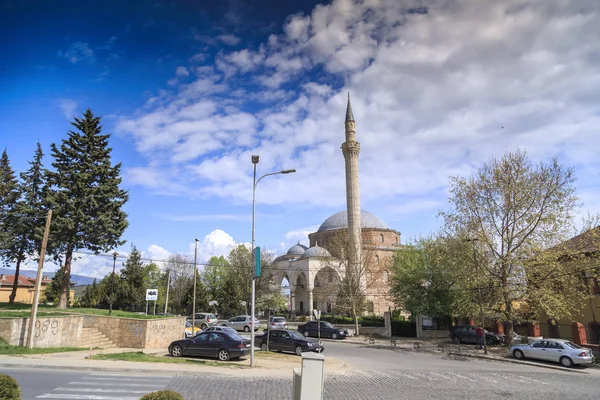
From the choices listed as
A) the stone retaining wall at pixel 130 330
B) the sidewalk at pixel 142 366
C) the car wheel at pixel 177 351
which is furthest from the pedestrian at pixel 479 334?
the stone retaining wall at pixel 130 330

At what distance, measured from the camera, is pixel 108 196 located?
29391 mm

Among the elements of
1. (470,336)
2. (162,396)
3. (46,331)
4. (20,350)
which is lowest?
(470,336)

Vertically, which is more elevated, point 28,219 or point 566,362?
point 28,219

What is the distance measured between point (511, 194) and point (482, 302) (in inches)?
304

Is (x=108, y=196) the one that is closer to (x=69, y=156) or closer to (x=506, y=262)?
(x=69, y=156)

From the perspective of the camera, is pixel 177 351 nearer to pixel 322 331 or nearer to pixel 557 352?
pixel 322 331

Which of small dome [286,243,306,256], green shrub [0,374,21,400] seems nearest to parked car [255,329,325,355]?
green shrub [0,374,21,400]

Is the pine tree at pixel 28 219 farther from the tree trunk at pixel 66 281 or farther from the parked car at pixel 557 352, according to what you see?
the parked car at pixel 557 352

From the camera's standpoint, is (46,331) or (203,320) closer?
(46,331)

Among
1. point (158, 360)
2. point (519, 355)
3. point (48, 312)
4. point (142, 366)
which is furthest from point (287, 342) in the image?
point (519, 355)

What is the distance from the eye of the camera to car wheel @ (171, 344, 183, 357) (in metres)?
18.3

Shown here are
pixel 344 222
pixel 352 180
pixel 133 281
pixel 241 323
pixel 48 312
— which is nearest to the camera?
pixel 48 312

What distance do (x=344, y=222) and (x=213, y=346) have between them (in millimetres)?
60044

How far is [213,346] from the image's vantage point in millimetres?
17891
